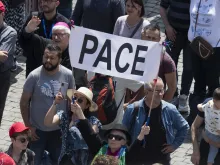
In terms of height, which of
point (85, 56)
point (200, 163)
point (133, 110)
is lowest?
point (200, 163)

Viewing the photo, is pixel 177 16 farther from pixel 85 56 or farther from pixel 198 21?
pixel 85 56

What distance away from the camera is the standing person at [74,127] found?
8898mm

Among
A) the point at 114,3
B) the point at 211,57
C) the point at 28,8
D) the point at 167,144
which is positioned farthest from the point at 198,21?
the point at 28,8

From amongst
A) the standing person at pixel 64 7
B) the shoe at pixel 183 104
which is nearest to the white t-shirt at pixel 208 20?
the shoe at pixel 183 104

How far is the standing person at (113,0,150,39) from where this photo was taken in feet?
34.4

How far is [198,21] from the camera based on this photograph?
10352 millimetres

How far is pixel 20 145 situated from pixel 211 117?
216 centimetres

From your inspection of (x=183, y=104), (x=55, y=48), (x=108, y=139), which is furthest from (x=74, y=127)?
(x=183, y=104)

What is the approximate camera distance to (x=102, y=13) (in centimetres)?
1112

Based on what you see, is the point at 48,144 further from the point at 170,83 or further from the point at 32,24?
the point at 170,83

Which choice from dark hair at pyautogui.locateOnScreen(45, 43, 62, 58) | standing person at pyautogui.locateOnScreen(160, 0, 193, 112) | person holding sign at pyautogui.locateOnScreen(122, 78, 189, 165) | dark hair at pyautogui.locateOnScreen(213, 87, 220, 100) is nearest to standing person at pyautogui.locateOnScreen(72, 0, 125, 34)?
standing person at pyautogui.locateOnScreen(160, 0, 193, 112)

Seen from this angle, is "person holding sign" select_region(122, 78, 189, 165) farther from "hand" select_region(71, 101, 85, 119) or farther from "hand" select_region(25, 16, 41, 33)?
"hand" select_region(25, 16, 41, 33)

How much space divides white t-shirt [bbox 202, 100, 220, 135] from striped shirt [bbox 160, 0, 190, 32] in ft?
7.54

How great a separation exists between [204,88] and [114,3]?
1738mm
